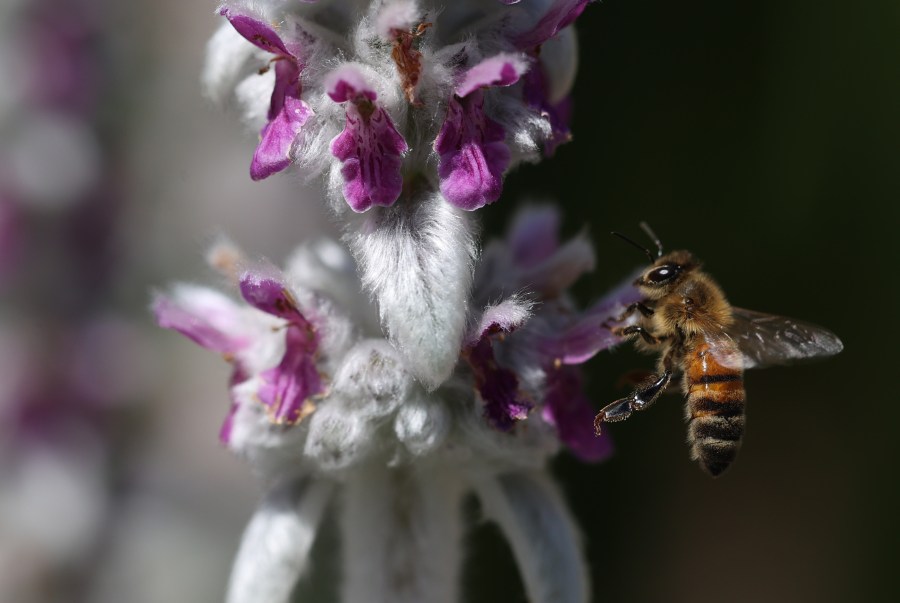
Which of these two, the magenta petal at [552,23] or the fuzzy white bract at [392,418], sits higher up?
the magenta petal at [552,23]

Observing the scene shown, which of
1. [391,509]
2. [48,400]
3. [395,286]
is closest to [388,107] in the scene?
[395,286]

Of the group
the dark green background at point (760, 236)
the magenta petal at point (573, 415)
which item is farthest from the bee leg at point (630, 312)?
the dark green background at point (760, 236)

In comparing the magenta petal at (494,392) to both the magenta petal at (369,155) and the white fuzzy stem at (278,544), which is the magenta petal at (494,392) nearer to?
the magenta petal at (369,155)

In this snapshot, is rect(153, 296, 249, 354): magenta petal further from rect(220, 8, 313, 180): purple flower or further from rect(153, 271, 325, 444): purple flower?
rect(220, 8, 313, 180): purple flower

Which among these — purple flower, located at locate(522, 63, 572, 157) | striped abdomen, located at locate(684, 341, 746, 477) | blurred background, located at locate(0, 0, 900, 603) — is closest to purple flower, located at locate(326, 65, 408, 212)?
purple flower, located at locate(522, 63, 572, 157)

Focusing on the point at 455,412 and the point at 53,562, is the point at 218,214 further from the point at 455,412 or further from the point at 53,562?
the point at 455,412

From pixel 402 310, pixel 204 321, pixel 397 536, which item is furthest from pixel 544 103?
pixel 397 536

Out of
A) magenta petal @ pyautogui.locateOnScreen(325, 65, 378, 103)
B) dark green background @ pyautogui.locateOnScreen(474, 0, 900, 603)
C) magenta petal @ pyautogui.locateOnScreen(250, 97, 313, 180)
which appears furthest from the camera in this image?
dark green background @ pyautogui.locateOnScreen(474, 0, 900, 603)
